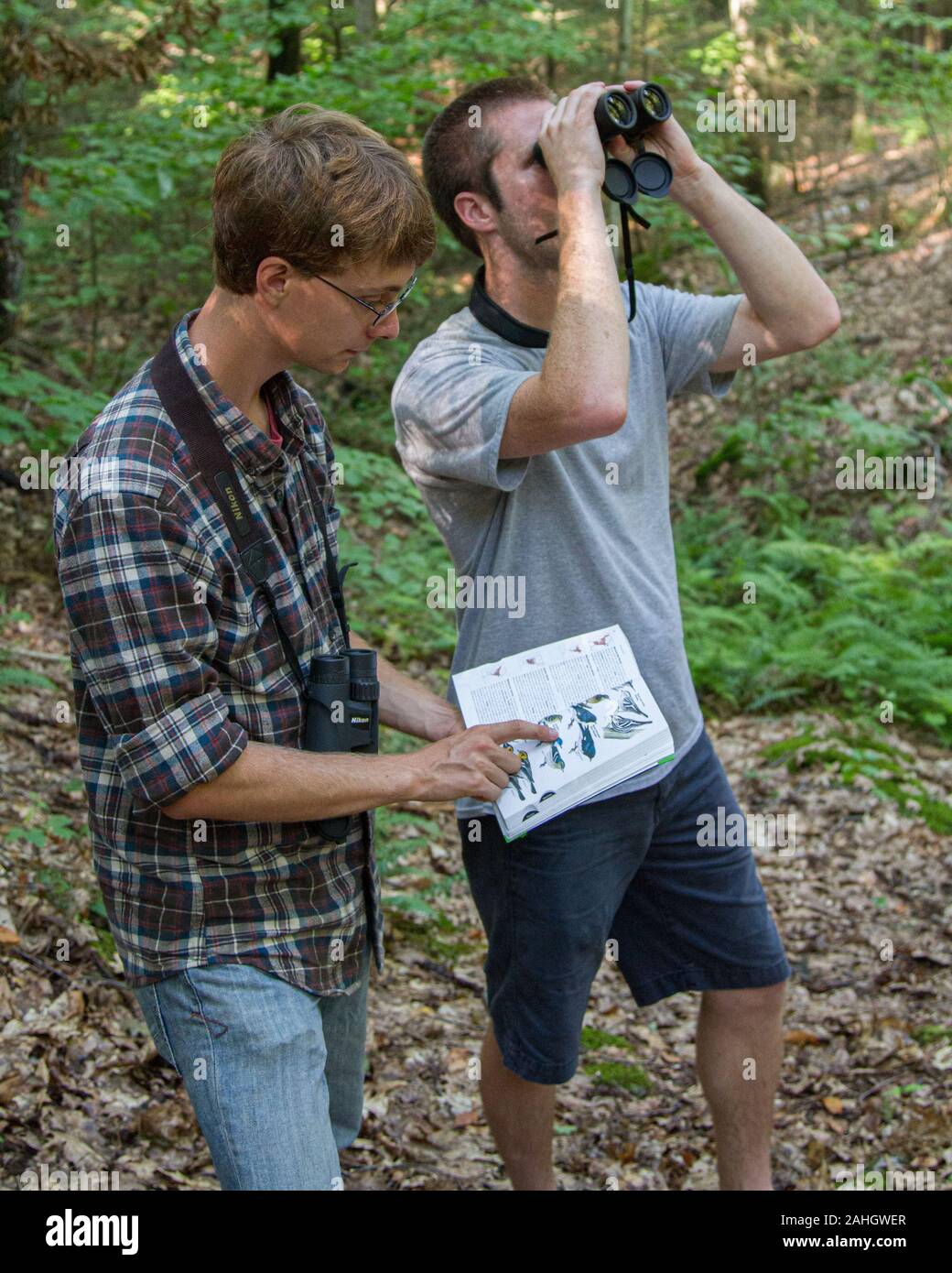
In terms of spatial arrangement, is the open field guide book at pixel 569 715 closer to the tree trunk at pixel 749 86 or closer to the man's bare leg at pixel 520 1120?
the man's bare leg at pixel 520 1120

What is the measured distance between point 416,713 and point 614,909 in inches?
26.9

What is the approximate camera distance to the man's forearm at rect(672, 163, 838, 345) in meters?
2.75

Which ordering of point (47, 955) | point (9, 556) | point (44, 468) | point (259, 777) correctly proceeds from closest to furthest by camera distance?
point (259, 777)
point (47, 955)
point (44, 468)
point (9, 556)

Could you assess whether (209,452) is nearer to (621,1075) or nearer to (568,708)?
(568,708)

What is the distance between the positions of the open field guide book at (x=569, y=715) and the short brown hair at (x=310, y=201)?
961mm

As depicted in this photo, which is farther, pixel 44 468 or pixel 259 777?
pixel 44 468

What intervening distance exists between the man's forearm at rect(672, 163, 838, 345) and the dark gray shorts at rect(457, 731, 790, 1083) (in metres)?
1.06

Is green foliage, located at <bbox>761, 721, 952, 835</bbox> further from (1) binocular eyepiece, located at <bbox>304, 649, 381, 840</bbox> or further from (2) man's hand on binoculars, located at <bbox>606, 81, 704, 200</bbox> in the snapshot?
(1) binocular eyepiece, located at <bbox>304, 649, 381, 840</bbox>

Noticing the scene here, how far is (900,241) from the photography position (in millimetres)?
11805

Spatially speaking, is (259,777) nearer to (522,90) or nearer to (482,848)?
(482,848)

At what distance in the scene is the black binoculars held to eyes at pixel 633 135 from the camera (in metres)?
2.47

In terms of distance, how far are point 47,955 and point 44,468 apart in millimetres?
2862

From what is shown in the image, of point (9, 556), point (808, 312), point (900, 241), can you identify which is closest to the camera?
point (808, 312)

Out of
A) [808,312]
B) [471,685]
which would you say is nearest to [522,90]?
[808,312]
